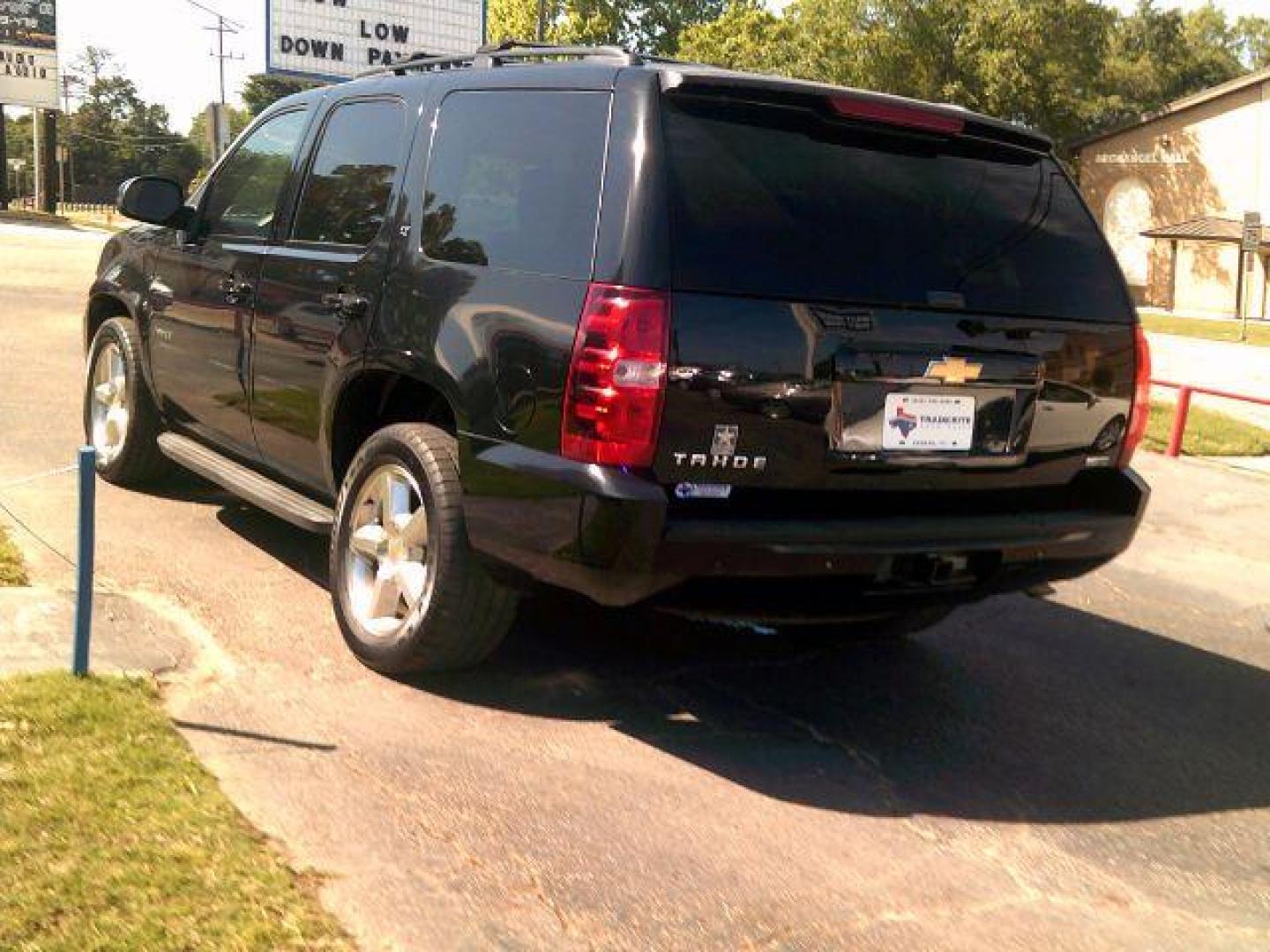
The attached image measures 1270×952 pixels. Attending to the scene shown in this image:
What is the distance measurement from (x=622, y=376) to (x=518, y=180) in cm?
93

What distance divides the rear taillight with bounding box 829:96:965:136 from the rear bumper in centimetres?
112

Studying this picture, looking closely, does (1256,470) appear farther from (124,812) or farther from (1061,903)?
(124,812)

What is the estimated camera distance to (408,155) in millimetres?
4762

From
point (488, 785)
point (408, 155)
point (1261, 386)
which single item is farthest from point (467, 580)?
point (1261, 386)

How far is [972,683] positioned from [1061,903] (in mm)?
1727

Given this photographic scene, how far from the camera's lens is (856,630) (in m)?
5.18

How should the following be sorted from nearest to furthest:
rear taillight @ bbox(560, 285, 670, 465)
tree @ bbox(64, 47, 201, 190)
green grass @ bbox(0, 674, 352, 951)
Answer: green grass @ bbox(0, 674, 352, 951) → rear taillight @ bbox(560, 285, 670, 465) → tree @ bbox(64, 47, 201, 190)

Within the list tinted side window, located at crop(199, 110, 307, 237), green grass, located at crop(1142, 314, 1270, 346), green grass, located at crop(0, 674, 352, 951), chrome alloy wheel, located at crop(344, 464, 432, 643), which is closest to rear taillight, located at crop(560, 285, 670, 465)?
chrome alloy wheel, located at crop(344, 464, 432, 643)

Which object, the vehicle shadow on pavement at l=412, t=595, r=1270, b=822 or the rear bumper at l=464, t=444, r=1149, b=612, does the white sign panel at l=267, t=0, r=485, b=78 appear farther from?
the rear bumper at l=464, t=444, r=1149, b=612

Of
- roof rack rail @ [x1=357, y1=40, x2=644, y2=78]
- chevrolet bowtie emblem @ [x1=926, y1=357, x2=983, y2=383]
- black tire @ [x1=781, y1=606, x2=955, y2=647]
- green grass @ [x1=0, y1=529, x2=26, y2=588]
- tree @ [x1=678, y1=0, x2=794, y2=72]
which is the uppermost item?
tree @ [x1=678, y1=0, x2=794, y2=72]

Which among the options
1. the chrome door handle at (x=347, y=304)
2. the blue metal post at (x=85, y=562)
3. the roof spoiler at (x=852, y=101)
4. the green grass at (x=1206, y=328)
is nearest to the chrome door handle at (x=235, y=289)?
the chrome door handle at (x=347, y=304)

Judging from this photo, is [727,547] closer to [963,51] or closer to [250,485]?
[250,485]

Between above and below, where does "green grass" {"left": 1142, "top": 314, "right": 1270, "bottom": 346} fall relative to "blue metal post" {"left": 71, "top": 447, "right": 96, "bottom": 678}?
below

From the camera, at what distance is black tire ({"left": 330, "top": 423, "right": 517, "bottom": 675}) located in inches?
163
